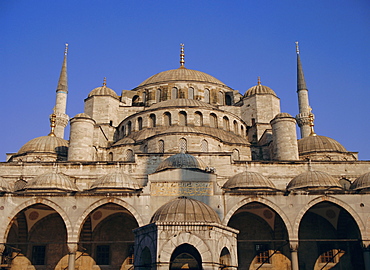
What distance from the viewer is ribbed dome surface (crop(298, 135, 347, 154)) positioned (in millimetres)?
27297

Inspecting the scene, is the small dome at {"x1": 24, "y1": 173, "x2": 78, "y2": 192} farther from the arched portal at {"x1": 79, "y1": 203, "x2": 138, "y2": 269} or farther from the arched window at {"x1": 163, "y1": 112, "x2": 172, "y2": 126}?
the arched window at {"x1": 163, "y1": 112, "x2": 172, "y2": 126}

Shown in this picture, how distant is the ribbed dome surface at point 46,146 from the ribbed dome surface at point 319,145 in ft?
48.2

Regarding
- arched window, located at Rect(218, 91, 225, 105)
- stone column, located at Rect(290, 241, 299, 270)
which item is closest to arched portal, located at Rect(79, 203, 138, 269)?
stone column, located at Rect(290, 241, 299, 270)

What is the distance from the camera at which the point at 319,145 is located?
90.0ft

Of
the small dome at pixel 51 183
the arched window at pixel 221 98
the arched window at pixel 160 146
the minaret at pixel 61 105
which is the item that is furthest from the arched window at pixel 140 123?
the small dome at pixel 51 183

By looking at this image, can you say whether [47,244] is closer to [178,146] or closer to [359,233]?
[178,146]

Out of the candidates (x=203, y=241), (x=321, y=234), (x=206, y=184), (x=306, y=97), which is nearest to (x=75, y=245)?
(x=206, y=184)

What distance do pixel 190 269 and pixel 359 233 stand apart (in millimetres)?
10536

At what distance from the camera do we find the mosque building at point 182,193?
64.1ft

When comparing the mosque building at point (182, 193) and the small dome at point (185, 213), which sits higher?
the mosque building at point (182, 193)

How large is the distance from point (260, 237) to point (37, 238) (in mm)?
10809

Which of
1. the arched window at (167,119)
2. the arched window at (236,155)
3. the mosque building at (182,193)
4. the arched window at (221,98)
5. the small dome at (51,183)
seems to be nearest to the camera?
the mosque building at (182,193)

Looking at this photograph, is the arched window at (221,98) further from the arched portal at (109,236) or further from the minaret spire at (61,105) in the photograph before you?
the arched portal at (109,236)

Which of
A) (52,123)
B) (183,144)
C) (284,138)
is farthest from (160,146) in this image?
(52,123)
